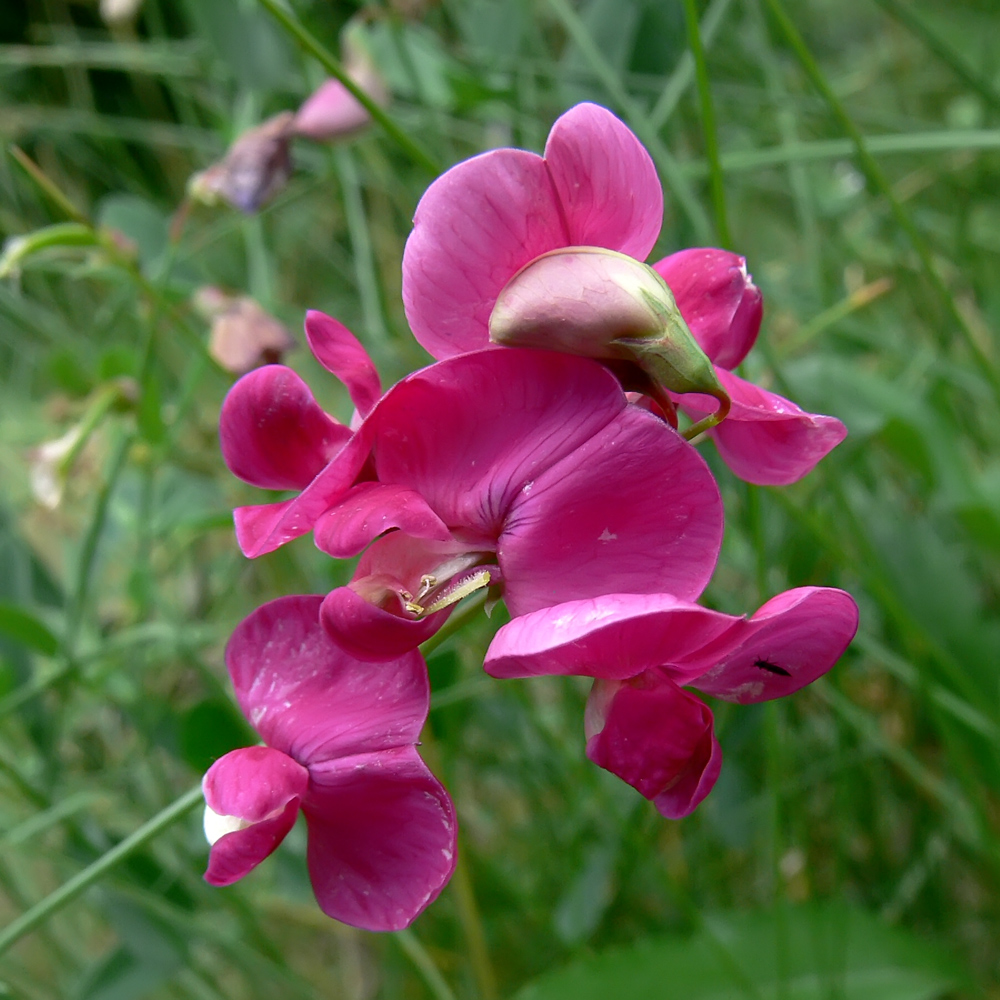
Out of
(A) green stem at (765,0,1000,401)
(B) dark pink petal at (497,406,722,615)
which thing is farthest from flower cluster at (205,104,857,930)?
(A) green stem at (765,0,1000,401)

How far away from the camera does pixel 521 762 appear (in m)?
0.73

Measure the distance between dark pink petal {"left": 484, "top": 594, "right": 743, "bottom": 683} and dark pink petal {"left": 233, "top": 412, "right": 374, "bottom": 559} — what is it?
2.1 inches

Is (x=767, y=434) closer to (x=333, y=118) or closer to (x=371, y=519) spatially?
(x=371, y=519)

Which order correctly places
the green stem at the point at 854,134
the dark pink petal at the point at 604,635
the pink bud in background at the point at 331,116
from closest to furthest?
the dark pink petal at the point at 604,635 < the green stem at the point at 854,134 < the pink bud in background at the point at 331,116

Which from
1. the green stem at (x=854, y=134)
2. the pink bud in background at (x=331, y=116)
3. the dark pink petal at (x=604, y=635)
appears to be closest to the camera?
the dark pink petal at (x=604, y=635)

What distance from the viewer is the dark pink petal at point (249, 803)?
222 millimetres

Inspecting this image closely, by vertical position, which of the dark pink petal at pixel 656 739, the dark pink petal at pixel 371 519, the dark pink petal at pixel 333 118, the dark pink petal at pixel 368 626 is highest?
the dark pink petal at pixel 333 118

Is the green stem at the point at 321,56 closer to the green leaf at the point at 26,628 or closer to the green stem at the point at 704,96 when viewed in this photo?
the green stem at the point at 704,96

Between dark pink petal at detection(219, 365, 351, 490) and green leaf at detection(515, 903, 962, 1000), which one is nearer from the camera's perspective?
dark pink petal at detection(219, 365, 351, 490)

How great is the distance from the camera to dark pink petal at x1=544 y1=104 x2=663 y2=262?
0.76 ft

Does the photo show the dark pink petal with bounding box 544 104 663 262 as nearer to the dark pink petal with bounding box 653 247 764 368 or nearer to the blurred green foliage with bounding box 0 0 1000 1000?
the dark pink petal with bounding box 653 247 764 368

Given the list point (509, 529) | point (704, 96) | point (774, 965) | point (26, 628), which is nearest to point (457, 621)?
point (509, 529)

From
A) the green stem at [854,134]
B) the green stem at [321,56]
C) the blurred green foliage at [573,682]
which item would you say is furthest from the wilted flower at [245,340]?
the green stem at [854,134]

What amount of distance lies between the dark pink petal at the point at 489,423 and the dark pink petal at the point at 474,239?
24 mm
